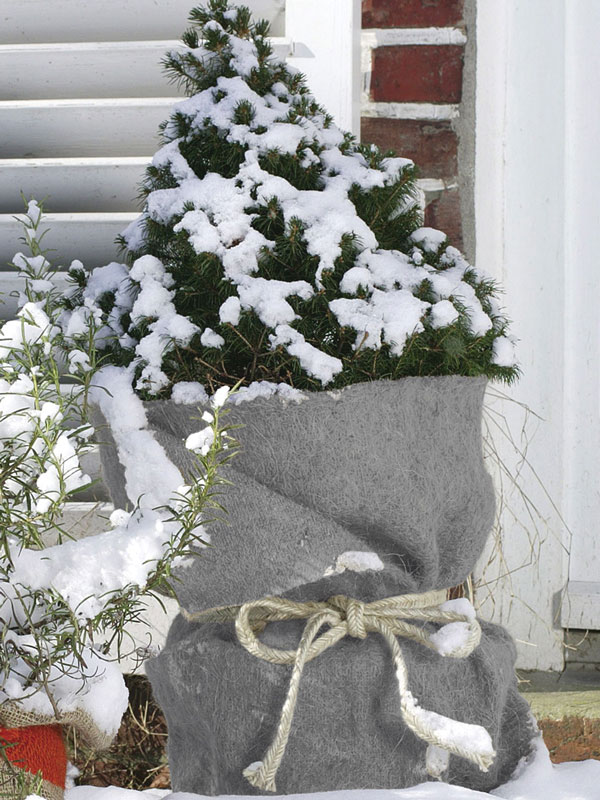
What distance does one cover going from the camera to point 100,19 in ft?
3.73

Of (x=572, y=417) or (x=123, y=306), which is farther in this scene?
(x=572, y=417)

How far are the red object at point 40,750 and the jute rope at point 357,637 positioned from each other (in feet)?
0.60

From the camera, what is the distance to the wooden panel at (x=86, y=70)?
3.64ft

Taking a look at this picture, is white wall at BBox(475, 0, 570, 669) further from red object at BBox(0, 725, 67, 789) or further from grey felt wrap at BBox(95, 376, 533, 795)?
red object at BBox(0, 725, 67, 789)

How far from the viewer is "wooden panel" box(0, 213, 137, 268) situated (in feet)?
3.61

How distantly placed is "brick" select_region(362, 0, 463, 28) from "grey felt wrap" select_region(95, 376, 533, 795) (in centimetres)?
69

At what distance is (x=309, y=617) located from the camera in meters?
0.73

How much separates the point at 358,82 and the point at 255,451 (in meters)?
0.69

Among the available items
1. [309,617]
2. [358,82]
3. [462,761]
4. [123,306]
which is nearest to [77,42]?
[358,82]

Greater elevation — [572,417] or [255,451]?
[255,451]

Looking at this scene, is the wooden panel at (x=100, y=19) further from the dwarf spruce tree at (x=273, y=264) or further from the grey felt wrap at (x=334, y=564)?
the grey felt wrap at (x=334, y=564)

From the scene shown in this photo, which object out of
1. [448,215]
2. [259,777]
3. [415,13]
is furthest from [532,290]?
[259,777]

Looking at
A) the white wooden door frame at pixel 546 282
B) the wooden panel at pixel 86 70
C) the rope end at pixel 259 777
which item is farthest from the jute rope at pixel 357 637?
the wooden panel at pixel 86 70

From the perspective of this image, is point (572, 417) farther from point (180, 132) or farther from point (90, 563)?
point (90, 563)
